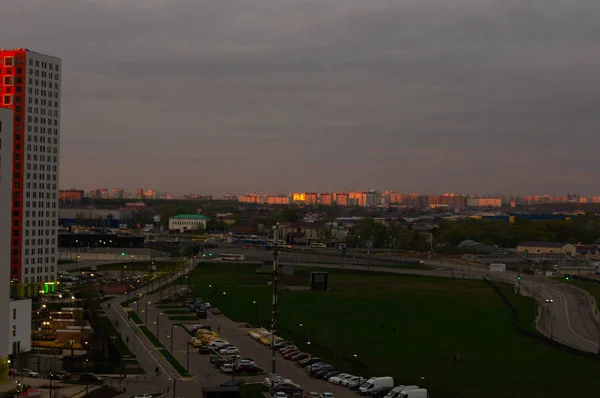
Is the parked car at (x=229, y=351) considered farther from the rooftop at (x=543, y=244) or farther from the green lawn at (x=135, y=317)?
the rooftop at (x=543, y=244)

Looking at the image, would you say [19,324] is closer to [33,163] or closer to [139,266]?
[33,163]

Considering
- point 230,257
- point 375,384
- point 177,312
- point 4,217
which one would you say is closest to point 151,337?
point 4,217

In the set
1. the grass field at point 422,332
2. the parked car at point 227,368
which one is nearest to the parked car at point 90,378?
the parked car at point 227,368

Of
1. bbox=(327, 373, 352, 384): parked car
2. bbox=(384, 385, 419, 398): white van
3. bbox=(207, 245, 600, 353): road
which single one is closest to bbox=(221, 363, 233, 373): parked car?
bbox=(327, 373, 352, 384): parked car

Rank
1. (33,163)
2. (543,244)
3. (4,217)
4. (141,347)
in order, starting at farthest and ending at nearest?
(543,244)
(33,163)
(141,347)
(4,217)

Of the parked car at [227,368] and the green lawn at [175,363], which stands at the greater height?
the parked car at [227,368]
